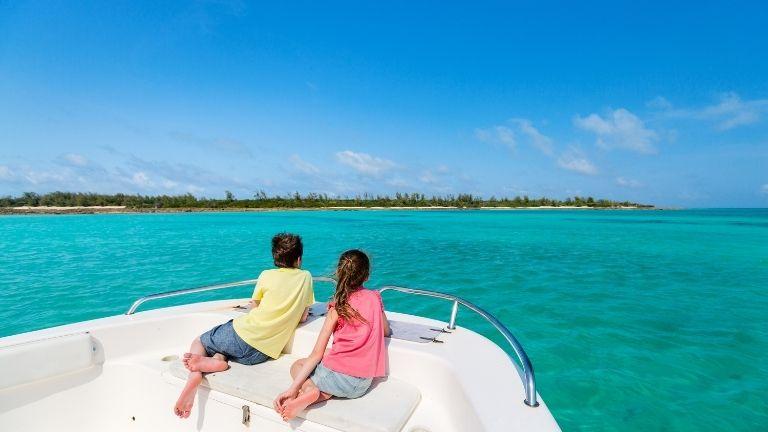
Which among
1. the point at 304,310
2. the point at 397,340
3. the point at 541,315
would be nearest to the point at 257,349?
the point at 304,310

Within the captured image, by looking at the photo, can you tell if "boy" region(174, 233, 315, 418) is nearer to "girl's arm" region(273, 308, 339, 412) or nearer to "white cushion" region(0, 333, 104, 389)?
"girl's arm" region(273, 308, 339, 412)

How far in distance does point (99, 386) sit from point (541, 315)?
6.53 meters

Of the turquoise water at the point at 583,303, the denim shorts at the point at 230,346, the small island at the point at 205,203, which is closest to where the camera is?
the denim shorts at the point at 230,346

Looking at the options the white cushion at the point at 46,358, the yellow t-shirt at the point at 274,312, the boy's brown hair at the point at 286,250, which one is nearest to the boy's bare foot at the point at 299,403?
the yellow t-shirt at the point at 274,312

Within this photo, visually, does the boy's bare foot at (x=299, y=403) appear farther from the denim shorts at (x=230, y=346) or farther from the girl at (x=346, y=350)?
the denim shorts at (x=230, y=346)

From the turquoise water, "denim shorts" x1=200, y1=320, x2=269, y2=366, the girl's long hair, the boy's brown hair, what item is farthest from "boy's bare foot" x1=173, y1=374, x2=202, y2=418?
the turquoise water

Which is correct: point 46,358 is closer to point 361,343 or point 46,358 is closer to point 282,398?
point 282,398

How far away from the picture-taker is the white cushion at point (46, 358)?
219 centimetres

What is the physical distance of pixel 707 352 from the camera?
5.14m

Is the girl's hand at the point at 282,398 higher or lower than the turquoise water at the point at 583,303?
higher

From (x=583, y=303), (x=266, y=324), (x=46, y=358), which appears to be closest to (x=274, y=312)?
(x=266, y=324)

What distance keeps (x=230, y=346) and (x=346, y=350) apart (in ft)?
3.12

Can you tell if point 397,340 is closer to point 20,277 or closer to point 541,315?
point 541,315

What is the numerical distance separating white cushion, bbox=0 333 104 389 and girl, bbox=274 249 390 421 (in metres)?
1.54
